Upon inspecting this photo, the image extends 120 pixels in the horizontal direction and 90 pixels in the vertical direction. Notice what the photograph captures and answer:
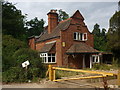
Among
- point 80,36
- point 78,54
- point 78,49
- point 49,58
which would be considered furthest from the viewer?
point 80,36

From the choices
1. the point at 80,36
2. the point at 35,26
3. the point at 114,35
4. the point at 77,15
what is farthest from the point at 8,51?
the point at 35,26

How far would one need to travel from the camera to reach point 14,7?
31.8 metres

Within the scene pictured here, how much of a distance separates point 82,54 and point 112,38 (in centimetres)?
1267

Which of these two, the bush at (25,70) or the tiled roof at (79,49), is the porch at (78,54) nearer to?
the tiled roof at (79,49)

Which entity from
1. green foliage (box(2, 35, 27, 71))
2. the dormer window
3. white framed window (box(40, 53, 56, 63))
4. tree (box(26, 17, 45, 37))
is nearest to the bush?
green foliage (box(2, 35, 27, 71))

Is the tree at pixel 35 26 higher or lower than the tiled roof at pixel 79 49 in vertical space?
higher

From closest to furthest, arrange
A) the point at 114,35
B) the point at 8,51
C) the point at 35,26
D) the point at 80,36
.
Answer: the point at 8,51, the point at 80,36, the point at 114,35, the point at 35,26

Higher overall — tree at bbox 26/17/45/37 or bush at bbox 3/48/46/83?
tree at bbox 26/17/45/37

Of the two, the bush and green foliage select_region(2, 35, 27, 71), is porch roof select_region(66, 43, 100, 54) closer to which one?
green foliage select_region(2, 35, 27, 71)

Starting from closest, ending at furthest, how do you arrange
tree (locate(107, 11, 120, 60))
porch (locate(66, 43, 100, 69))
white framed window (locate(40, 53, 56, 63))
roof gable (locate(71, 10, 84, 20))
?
porch (locate(66, 43, 100, 69)) → white framed window (locate(40, 53, 56, 63)) → roof gable (locate(71, 10, 84, 20)) → tree (locate(107, 11, 120, 60))

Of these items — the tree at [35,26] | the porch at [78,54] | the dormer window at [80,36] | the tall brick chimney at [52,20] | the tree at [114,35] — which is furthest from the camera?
the tree at [35,26]

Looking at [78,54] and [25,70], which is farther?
[78,54]

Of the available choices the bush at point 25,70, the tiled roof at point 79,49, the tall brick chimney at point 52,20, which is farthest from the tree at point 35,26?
the bush at point 25,70

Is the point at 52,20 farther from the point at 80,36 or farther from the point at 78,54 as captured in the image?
the point at 78,54
